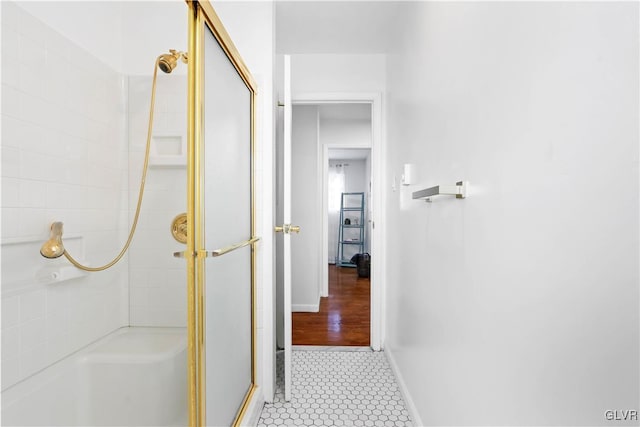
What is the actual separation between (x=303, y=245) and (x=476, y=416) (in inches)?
109

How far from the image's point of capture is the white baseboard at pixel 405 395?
1606 mm

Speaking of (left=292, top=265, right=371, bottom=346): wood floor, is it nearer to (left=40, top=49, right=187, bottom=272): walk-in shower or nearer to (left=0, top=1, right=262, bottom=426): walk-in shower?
(left=0, top=1, right=262, bottom=426): walk-in shower

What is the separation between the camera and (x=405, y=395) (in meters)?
1.83

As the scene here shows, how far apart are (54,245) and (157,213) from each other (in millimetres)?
422

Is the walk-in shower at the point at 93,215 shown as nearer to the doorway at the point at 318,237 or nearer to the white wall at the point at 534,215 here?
the white wall at the point at 534,215

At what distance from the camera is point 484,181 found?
949 millimetres

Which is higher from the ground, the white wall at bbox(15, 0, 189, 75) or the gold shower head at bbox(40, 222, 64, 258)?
the white wall at bbox(15, 0, 189, 75)

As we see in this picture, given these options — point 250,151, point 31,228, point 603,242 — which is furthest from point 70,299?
point 603,242

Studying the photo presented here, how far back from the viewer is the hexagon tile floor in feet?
5.62

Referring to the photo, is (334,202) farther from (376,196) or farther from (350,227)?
(376,196)

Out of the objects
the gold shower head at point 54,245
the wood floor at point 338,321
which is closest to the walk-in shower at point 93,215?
the gold shower head at point 54,245

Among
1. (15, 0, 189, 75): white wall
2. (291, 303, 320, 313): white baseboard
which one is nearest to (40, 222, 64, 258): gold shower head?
(15, 0, 189, 75): white wall

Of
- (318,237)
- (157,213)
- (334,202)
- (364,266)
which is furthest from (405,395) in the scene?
(334,202)

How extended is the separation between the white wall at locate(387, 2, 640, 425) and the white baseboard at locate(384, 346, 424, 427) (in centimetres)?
23
